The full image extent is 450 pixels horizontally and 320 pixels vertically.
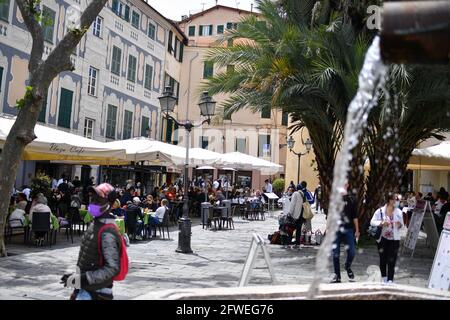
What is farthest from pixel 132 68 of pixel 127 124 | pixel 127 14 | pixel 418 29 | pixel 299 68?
pixel 418 29

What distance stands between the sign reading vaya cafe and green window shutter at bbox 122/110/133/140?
1804 centimetres

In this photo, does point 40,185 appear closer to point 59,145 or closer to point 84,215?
point 84,215

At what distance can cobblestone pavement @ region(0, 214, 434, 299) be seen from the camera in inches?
291

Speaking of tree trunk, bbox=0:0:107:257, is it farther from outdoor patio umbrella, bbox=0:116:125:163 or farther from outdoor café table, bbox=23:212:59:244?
outdoor café table, bbox=23:212:59:244

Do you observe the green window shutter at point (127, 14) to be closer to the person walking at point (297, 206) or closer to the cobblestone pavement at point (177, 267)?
the cobblestone pavement at point (177, 267)

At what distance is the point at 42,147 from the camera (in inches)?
421

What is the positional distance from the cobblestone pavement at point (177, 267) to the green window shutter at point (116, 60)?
16.7m

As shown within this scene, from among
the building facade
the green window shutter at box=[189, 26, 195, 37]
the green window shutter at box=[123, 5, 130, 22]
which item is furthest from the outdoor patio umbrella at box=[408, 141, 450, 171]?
the green window shutter at box=[189, 26, 195, 37]

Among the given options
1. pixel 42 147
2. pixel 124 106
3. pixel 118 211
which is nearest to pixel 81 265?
pixel 42 147

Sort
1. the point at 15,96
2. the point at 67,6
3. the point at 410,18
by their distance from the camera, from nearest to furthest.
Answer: the point at 410,18, the point at 15,96, the point at 67,6

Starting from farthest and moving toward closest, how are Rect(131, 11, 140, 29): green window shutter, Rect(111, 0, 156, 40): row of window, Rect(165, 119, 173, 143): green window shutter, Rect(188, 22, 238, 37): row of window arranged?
Rect(188, 22, 238, 37): row of window → Rect(165, 119, 173, 143): green window shutter → Rect(131, 11, 140, 29): green window shutter → Rect(111, 0, 156, 40): row of window

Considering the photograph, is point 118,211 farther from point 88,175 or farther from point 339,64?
point 88,175

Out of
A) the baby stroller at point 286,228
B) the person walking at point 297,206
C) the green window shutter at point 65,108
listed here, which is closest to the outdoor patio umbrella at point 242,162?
the baby stroller at point 286,228
